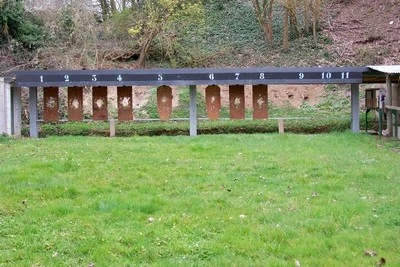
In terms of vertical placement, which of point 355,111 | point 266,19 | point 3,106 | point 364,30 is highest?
point 266,19

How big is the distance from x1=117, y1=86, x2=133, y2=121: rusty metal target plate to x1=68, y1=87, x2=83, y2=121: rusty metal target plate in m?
1.44

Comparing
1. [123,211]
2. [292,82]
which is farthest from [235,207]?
[292,82]

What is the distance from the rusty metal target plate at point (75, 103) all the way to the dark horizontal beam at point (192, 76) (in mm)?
1497

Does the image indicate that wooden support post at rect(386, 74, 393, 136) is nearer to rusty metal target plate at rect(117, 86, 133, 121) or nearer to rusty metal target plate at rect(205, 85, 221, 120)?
rusty metal target plate at rect(205, 85, 221, 120)

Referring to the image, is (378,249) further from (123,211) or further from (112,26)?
(112,26)

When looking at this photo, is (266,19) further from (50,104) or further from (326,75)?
(50,104)

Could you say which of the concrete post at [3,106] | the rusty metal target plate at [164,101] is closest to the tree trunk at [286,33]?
the rusty metal target plate at [164,101]

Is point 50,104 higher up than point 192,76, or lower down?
lower down

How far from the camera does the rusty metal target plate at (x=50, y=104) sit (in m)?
20.1

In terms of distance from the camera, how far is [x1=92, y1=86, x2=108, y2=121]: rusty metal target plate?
20.2m

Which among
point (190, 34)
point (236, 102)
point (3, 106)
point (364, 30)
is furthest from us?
point (190, 34)

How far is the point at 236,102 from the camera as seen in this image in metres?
20.3

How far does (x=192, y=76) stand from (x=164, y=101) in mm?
2234

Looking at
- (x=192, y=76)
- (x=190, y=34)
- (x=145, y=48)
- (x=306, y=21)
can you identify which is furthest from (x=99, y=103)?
(x=306, y=21)
